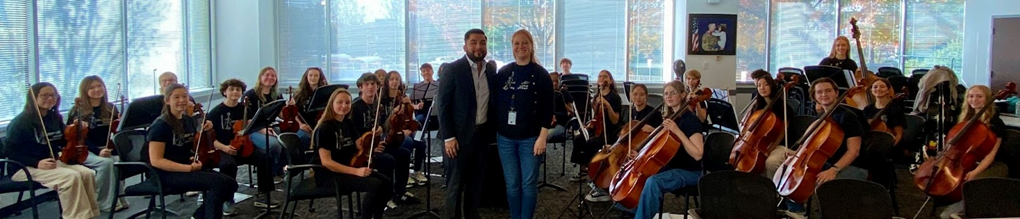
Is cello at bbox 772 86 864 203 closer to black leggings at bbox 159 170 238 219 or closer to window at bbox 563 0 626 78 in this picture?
black leggings at bbox 159 170 238 219

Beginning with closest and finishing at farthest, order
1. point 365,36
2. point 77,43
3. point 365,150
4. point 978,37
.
Result: point 365,150
point 77,43
point 365,36
point 978,37

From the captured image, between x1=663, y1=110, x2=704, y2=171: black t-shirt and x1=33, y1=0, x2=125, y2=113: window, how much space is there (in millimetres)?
4170

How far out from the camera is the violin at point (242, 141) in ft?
16.6

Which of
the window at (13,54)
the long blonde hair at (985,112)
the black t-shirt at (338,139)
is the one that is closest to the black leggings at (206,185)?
the black t-shirt at (338,139)

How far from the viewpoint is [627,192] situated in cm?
404

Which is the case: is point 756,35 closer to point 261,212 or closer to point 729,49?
point 729,49

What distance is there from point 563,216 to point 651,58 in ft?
18.3

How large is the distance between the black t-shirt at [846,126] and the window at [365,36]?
606 cm

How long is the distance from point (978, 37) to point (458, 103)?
867 centimetres

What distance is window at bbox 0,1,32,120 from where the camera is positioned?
470 centimetres

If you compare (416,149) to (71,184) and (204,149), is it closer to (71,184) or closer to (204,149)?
(204,149)

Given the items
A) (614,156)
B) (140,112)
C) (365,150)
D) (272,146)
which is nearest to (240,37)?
(272,146)

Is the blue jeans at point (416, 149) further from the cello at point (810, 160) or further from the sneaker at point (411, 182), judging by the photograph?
the cello at point (810, 160)

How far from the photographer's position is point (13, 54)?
4.79 m
